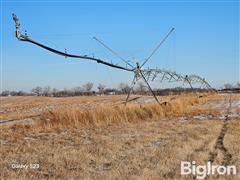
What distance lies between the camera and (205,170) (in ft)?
26.9

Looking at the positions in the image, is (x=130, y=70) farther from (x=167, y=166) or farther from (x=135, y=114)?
(x=167, y=166)

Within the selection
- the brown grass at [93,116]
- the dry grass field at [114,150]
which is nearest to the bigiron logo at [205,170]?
the dry grass field at [114,150]

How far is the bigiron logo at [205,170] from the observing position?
7906 mm

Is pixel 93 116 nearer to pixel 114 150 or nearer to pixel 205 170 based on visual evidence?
pixel 114 150

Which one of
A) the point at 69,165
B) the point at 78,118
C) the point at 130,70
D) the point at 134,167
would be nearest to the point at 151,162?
the point at 134,167

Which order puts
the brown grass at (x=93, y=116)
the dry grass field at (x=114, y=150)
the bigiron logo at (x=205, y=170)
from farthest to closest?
the brown grass at (x=93, y=116), the dry grass field at (x=114, y=150), the bigiron logo at (x=205, y=170)

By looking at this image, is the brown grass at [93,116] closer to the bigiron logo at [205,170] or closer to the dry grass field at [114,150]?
the dry grass field at [114,150]

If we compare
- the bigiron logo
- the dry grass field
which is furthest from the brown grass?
the bigiron logo

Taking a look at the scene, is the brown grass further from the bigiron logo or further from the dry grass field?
the bigiron logo

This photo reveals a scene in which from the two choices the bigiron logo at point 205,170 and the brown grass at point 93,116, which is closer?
the bigiron logo at point 205,170

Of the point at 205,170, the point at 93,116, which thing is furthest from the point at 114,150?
the point at 93,116

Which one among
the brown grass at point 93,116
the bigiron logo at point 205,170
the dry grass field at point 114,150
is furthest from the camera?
Result: the brown grass at point 93,116

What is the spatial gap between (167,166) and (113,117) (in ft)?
38.1

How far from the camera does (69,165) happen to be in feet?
30.6
